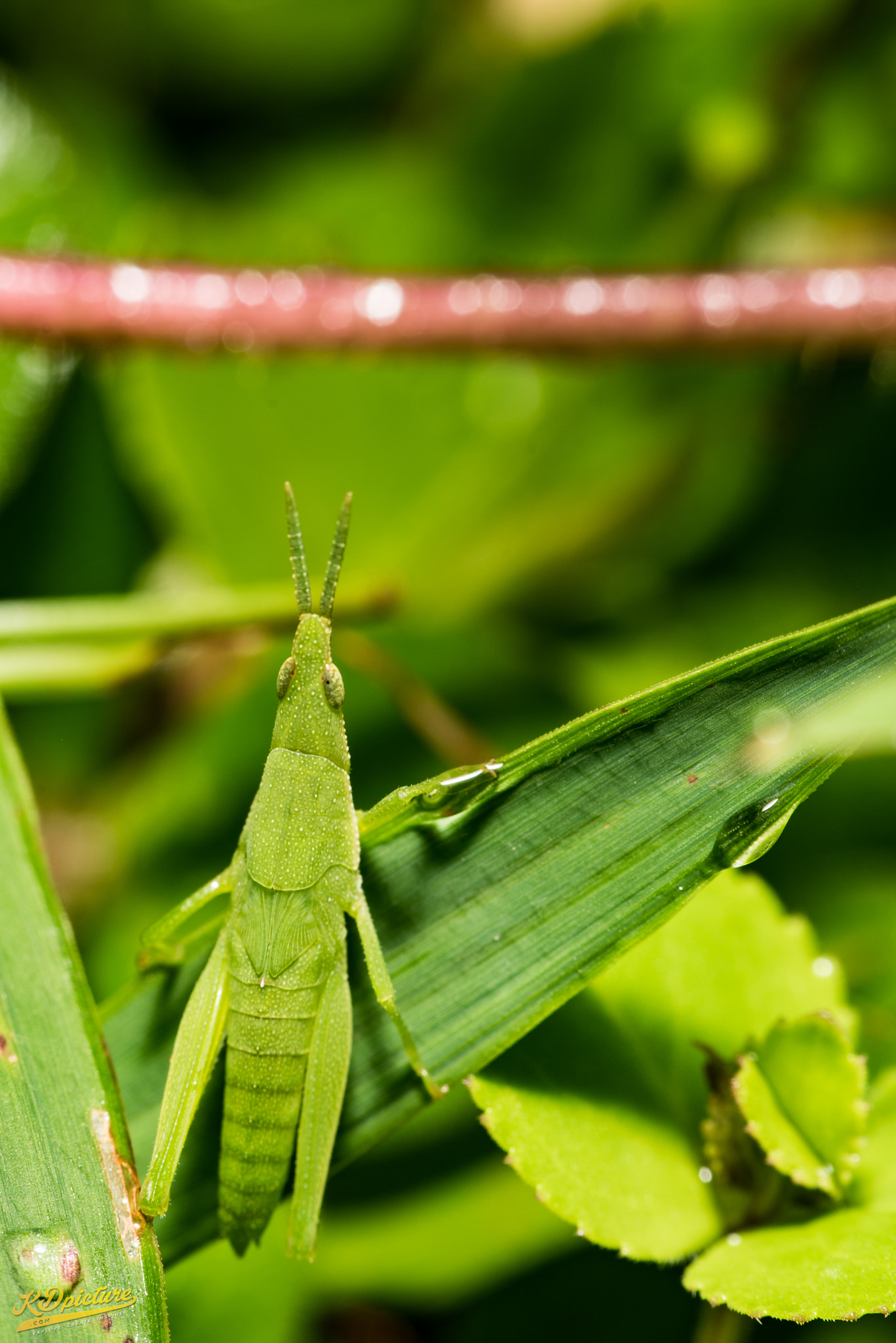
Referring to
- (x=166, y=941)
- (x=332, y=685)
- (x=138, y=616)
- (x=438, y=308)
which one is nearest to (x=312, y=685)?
(x=332, y=685)

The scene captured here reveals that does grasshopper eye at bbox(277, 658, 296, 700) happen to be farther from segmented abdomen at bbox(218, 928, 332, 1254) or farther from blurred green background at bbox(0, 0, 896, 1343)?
blurred green background at bbox(0, 0, 896, 1343)

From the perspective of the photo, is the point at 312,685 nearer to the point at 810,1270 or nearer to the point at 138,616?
the point at 138,616

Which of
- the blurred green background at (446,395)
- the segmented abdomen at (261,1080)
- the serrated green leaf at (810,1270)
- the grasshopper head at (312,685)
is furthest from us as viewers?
the blurred green background at (446,395)

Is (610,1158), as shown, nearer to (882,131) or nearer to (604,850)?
(604,850)

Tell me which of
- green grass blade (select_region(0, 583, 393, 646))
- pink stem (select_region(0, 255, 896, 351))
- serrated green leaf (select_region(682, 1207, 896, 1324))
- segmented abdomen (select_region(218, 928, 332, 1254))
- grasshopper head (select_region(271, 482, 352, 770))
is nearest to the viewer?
serrated green leaf (select_region(682, 1207, 896, 1324))

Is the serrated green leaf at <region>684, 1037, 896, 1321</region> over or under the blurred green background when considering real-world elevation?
under

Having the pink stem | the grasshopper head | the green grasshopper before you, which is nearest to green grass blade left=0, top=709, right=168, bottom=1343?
the green grasshopper

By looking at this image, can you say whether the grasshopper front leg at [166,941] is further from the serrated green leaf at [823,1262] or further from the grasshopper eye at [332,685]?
the serrated green leaf at [823,1262]

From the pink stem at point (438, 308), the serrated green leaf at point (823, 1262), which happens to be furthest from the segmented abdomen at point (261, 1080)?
the pink stem at point (438, 308)
